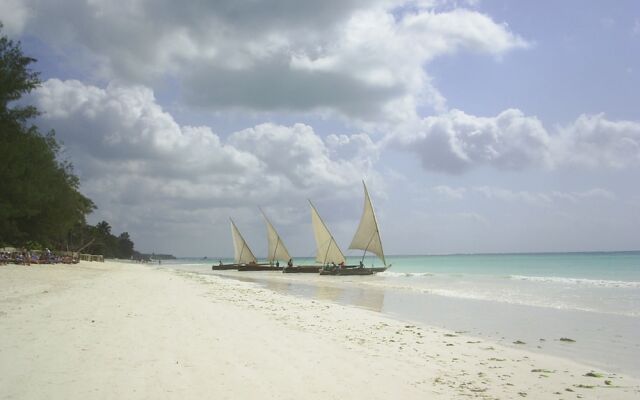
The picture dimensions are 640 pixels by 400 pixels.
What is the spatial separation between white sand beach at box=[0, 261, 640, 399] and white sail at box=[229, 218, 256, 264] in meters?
58.9

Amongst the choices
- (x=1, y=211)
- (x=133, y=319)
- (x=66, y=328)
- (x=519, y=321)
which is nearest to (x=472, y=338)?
(x=519, y=321)

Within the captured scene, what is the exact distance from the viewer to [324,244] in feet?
187

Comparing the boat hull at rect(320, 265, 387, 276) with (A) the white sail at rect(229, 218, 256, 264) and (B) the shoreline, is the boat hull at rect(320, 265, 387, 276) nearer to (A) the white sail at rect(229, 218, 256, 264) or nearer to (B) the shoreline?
(A) the white sail at rect(229, 218, 256, 264)

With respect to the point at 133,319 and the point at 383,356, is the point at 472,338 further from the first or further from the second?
the point at 133,319

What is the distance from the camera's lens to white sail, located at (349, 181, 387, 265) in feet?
172

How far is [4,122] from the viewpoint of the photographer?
22.2 m

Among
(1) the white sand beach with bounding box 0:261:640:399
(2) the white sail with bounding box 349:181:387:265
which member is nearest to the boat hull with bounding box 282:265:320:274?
(2) the white sail with bounding box 349:181:387:265

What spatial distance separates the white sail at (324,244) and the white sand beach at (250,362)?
4370 centimetres

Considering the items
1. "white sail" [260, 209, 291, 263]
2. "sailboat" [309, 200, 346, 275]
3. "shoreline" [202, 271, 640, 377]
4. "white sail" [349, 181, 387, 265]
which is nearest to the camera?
"shoreline" [202, 271, 640, 377]

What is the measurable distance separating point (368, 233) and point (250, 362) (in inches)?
1825

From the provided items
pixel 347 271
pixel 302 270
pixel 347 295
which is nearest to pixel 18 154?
pixel 347 295

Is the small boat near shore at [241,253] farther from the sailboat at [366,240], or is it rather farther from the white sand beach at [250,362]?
the white sand beach at [250,362]

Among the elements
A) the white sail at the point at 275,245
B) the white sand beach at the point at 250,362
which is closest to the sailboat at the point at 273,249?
the white sail at the point at 275,245

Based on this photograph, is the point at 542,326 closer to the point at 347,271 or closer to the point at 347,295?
the point at 347,295
